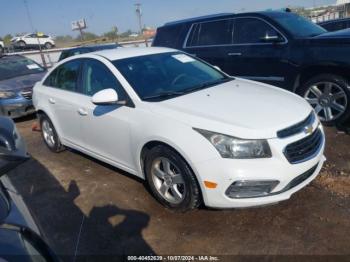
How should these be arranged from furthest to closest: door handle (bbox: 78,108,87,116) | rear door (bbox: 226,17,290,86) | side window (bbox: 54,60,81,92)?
rear door (bbox: 226,17,290,86) → side window (bbox: 54,60,81,92) → door handle (bbox: 78,108,87,116)

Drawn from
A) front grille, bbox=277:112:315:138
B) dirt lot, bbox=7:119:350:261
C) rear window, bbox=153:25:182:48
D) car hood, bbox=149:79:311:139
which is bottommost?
dirt lot, bbox=7:119:350:261

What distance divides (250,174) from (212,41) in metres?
4.20

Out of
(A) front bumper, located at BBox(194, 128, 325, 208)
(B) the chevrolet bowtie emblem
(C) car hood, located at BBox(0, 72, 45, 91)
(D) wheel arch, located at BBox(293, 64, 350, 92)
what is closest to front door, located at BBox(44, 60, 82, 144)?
(A) front bumper, located at BBox(194, 128, 325, 208)

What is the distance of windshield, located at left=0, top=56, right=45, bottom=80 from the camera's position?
8.71 meters

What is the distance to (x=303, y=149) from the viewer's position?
10.2 feet

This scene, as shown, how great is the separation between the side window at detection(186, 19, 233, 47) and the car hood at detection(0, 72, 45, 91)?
392 centimetres

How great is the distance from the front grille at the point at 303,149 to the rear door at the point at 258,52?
2471 mm

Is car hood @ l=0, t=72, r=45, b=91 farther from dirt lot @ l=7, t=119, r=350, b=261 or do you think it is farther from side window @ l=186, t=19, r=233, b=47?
dirt lot @ l=7, t=119, r=350, b=261

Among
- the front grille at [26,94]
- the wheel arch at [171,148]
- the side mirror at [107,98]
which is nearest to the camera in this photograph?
the wheel arch at [171,148]

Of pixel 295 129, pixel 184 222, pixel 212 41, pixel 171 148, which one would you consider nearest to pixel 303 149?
pixel 295 129

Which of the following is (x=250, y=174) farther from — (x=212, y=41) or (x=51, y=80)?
(x=212, y=41)

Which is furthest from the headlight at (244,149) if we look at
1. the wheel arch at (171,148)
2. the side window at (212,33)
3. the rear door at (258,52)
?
the side window at (212,33)

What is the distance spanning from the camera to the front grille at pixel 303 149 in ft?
9.78

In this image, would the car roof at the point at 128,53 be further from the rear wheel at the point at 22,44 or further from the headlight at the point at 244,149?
the rear wheel at the point at 22,44
